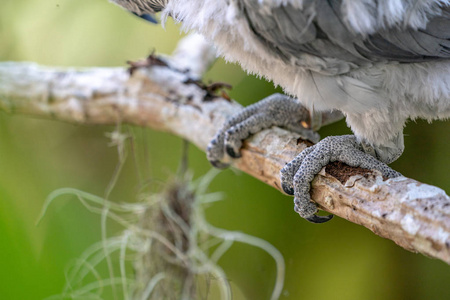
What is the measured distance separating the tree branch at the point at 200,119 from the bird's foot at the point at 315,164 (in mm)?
16

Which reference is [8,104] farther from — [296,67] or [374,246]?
[374,246]

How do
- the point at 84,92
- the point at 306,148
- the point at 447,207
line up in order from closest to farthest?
the point at 447,207 < the point at 306,148 < the point at 84,92

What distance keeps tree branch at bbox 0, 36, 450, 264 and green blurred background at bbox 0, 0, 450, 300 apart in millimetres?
135

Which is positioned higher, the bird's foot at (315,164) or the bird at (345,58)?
the bird at (345,58)

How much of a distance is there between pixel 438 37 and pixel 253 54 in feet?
1.01

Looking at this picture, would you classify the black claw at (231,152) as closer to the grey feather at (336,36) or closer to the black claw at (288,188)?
the black claw at (288,188)

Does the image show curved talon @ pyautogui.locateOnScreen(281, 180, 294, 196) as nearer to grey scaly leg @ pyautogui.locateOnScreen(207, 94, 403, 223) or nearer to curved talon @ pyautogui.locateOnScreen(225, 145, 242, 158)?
grey scaly leg @ pyautogui.locateOnScreen(207, 94, 403, 223)

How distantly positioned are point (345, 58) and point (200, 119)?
0.47m

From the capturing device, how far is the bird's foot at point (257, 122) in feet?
3.08

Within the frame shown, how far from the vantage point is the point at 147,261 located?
1.11 meters

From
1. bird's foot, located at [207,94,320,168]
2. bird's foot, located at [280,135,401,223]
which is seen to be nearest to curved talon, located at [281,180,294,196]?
bird's foot, located at [280,135,401,223]

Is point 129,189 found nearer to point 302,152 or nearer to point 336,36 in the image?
point 302,152

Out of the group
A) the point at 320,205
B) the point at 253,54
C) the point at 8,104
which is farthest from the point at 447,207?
the point at 8,104

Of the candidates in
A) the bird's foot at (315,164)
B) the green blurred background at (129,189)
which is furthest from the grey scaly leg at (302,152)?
the green blurred background at (129,189)
